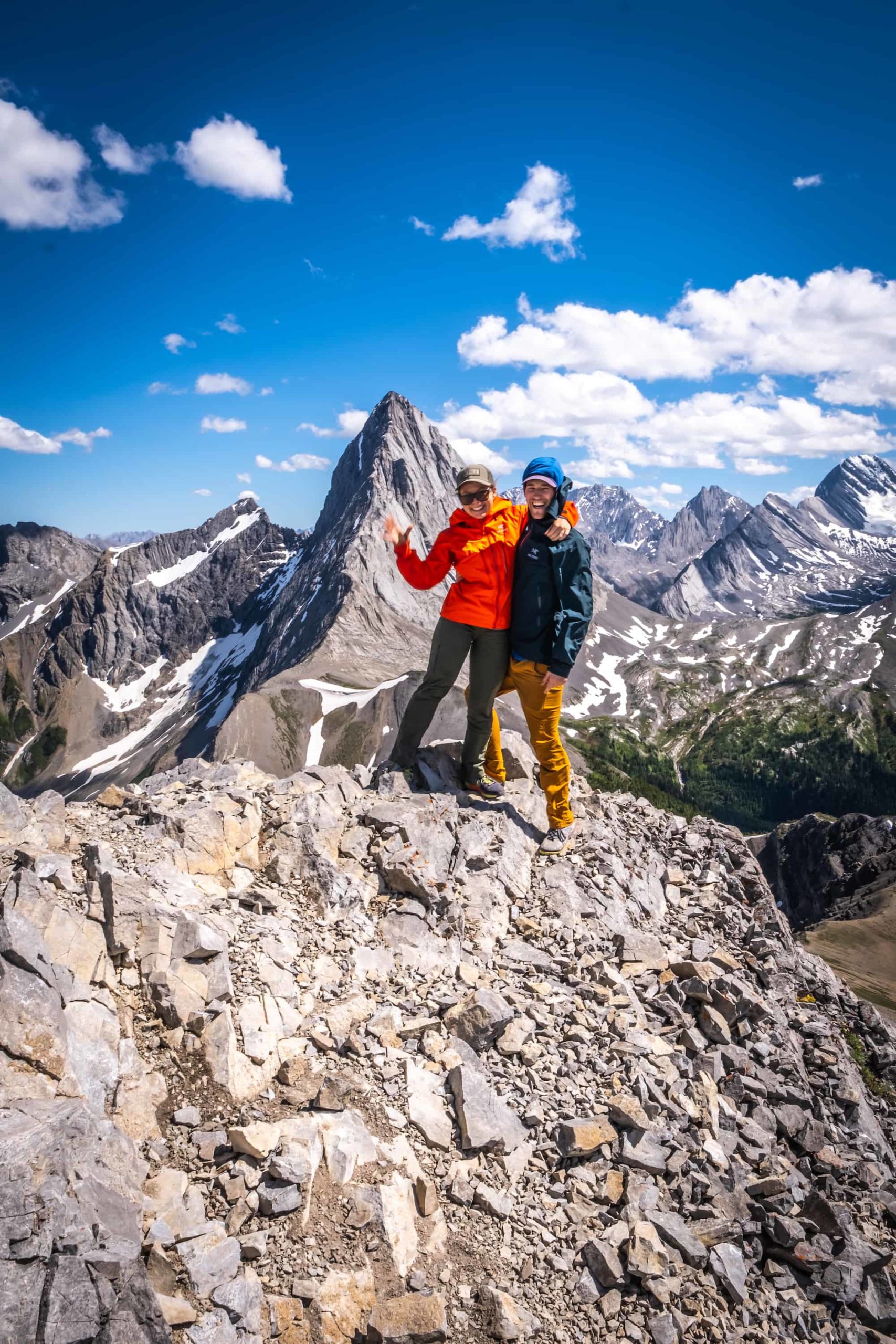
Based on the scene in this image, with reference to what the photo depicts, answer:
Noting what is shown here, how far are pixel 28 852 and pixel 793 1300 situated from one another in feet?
35.7

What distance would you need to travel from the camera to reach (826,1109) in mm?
Result: 11555

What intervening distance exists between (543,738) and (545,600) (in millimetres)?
2856

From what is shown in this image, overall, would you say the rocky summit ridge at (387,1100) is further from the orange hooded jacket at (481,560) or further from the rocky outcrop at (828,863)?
the rocky outcrop at (828,863)

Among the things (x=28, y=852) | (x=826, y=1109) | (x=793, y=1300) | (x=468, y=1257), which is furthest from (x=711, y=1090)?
(x=28, y=852)

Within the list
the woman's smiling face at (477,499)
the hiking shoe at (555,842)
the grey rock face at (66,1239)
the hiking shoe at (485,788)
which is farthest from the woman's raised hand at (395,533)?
the grey rock face at (66,1239)

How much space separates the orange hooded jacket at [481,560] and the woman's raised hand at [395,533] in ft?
0.33

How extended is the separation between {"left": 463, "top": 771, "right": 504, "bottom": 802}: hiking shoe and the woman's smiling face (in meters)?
5.63

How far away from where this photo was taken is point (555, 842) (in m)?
13.9

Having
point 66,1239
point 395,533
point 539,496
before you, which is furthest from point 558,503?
point 66,1239

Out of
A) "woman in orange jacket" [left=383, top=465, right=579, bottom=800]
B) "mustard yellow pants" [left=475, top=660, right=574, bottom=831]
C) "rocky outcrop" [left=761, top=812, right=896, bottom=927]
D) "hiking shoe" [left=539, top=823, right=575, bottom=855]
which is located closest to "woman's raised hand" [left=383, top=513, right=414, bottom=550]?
"woman in orange jacket" [left=383, top=465, right=579, bottom=800]

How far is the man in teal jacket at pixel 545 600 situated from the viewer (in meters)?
11.9

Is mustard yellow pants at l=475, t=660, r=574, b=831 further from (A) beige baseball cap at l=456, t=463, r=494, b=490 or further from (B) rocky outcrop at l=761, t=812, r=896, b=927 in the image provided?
(B) rocky outcrop at l=761, t=812, r=896, b=927

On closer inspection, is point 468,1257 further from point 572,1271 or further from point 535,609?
point 535,609

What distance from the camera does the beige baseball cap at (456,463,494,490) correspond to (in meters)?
11.4
